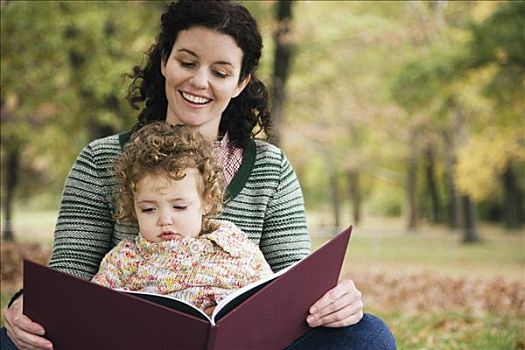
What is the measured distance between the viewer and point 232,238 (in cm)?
228

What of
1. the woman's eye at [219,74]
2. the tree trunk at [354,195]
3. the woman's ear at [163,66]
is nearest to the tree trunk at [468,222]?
the tree trunk at [354,195]

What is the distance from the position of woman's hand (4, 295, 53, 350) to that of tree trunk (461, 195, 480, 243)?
18.8m

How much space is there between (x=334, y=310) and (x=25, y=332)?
2.59 ft

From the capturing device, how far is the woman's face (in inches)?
97.0

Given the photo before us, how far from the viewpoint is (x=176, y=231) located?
226cm

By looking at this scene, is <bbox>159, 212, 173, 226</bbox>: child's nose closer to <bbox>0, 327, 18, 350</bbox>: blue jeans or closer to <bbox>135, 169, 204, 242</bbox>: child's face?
<bbox>135, 169, 204, 242</bbox>: child's face

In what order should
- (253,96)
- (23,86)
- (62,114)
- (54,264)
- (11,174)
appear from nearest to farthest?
(54,264)
(253,96)
(23,86)
(62,114)
(11,174)

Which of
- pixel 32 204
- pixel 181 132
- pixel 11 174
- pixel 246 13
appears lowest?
pixel 32 204

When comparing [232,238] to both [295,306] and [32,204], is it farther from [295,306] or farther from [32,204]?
[32,204]

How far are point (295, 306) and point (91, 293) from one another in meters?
0.52

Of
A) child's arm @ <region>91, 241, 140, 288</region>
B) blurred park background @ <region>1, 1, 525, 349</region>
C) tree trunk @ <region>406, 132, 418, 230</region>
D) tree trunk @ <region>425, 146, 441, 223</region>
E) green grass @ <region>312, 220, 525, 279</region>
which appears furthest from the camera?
tree trunk @ <region>406, 132, 418, 230</region>

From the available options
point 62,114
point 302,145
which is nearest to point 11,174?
point 62,114

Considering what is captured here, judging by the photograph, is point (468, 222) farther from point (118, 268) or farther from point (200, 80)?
point (118, 268)

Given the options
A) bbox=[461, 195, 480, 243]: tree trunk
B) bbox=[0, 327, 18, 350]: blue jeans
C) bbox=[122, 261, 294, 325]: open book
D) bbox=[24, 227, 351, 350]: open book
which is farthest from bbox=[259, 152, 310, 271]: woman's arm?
bbox=[461, 195, 480, 243]: tree trunk
